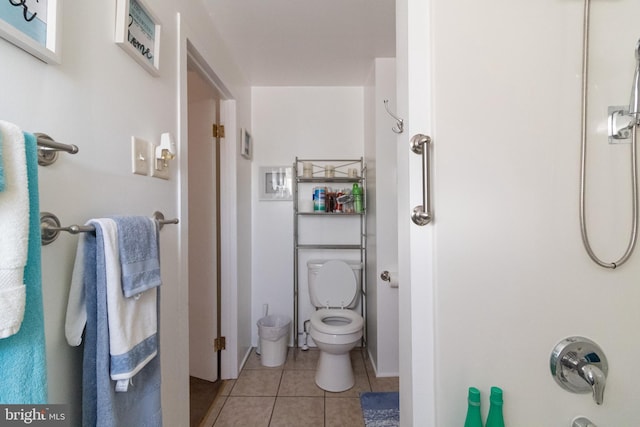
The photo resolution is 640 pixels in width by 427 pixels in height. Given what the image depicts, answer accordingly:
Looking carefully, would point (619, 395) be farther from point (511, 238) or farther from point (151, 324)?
point (151, 324)

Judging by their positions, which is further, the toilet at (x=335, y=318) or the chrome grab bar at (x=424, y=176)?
the toilet at (x=335, y=318)

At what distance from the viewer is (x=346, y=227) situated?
246 centimetres

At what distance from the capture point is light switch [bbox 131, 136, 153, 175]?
2.93ft

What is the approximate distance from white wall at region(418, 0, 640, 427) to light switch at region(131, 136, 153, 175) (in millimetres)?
962

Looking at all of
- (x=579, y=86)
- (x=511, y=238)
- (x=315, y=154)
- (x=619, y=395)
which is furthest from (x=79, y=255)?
(x=315, y=154)

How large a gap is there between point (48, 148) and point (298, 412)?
1.79 m

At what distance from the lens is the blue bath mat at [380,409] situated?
155 cm

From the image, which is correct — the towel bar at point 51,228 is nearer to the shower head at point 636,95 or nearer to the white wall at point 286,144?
the shower head at point 636,95

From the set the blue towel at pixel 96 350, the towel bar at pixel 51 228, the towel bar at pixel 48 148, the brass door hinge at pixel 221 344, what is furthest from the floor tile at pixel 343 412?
the towel bar at pixel 48 148

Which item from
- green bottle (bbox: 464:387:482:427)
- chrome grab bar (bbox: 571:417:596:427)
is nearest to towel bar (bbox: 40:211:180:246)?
green bottle (bbox: 464:387:482:427)

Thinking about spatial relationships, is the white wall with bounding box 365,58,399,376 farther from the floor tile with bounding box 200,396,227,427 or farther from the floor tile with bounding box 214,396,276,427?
the floor tile with bounding box 200,396,227,427

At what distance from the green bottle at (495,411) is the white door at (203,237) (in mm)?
1681

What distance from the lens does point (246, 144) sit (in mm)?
2189

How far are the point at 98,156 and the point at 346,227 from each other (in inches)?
76.2
